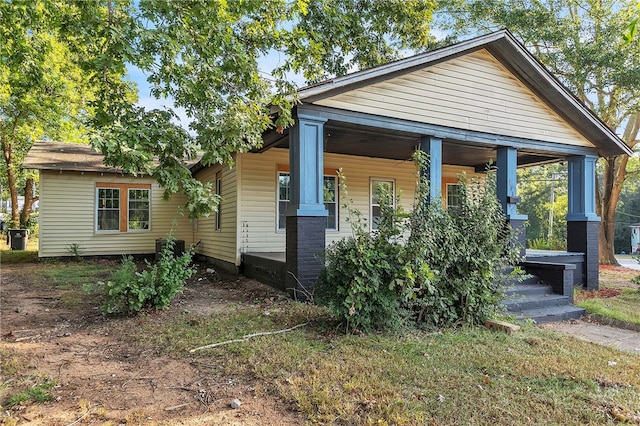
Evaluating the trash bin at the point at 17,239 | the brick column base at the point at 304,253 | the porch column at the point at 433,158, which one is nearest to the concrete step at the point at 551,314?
the porch column at the point at 433,158

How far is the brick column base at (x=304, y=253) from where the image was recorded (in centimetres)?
599

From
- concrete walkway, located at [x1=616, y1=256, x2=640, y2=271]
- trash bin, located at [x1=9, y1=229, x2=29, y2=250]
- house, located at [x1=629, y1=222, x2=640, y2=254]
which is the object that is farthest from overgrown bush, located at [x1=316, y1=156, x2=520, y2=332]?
house, located at [x1=629, y1=222, x2=640, y2=254]

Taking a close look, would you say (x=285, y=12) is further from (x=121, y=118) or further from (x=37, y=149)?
(x=37, y=149)

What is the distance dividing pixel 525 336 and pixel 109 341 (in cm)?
501

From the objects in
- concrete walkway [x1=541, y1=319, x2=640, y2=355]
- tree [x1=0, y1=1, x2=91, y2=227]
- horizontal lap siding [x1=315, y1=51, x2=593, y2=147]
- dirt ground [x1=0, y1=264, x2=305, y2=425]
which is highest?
tree [x1=0, y1=1, x2=91, y2=227]

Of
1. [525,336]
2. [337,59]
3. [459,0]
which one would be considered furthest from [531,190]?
[525,336]

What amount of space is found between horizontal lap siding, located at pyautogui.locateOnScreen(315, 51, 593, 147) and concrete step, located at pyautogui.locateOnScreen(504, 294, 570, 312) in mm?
3468

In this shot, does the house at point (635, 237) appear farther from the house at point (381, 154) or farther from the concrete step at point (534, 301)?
the concrete step at point (534, 301)

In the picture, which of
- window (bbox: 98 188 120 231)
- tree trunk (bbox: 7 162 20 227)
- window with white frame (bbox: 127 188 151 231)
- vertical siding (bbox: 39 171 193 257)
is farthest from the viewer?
tree trunk (bbox: 7 162 20 227)

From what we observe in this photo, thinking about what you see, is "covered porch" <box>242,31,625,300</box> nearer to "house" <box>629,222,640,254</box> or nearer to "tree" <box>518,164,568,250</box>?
"tree" <box>518,164,568,250</box>

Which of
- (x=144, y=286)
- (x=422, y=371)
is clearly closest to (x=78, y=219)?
(x=144, y=286)

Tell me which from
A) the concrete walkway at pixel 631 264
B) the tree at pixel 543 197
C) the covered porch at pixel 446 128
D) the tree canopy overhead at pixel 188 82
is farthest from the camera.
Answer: the tree at pixel 543 197

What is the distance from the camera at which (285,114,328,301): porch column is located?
602 centimetres

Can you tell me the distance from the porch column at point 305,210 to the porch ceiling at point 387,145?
700 mm
